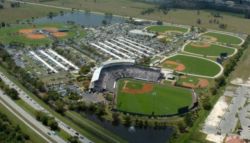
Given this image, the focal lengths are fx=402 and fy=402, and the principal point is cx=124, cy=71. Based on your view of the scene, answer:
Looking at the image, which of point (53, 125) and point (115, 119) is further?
point (115, 119)

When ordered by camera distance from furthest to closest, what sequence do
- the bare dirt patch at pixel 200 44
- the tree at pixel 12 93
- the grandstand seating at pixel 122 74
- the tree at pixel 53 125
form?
1. the bare dirt patch at pixel 200 44
2. the grandstand seating at pixel 122 74
3. the tree at pixel 12 93
4. the tree at pixel 53 125

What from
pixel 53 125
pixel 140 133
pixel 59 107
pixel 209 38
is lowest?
pixel 140 133

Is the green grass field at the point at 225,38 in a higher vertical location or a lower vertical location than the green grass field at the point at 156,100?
higher

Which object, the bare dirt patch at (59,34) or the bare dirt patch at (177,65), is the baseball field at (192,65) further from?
the bare dirt patch at (59,34)

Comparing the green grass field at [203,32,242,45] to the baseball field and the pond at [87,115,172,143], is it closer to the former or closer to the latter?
the baseball field

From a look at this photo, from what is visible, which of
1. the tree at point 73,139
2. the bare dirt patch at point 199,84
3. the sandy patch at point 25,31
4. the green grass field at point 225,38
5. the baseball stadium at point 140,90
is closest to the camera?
the tree at point 73,139

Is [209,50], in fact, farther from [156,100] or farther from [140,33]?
[156,100]

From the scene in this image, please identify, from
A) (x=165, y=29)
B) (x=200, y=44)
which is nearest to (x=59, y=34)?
(x=165, y=29)

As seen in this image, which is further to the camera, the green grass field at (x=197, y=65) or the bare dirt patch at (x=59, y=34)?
the bare dirt patch at (x=59, y=34)

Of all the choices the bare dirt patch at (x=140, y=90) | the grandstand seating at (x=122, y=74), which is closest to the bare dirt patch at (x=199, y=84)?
the grandstand seating at (x=122, y=74)
